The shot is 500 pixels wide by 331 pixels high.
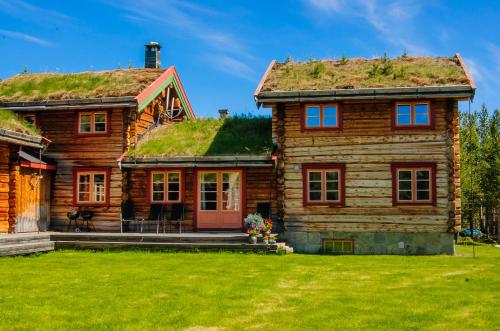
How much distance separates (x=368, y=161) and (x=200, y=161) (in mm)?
6201

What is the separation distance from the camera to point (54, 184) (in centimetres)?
2280

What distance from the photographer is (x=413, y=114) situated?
20156mm

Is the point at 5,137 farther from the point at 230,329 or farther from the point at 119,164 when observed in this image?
the point at 230,329

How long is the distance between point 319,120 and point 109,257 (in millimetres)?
8943

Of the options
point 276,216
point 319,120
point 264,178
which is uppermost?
point 319,120

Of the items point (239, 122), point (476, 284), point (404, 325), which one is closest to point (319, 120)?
point (239, 122)

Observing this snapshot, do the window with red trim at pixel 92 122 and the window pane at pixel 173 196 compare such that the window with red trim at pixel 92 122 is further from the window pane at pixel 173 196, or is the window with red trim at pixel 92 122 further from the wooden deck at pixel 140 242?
the wooden deck at pixel 140 242

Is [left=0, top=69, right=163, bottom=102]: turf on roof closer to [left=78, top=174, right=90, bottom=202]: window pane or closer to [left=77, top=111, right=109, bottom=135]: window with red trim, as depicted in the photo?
[left=77, top=111, right=109, bottom=135]: window with red trim

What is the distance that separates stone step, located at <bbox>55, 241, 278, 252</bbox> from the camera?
18.2 metres

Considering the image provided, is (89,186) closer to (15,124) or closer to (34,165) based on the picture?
(34,165)

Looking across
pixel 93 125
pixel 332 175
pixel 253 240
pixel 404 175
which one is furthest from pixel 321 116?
pixel 93 125

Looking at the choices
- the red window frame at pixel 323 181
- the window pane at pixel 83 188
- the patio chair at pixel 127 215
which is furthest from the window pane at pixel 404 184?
the window pane at pixel 83 188

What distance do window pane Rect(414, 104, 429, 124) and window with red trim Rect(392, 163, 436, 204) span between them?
157 centimetres

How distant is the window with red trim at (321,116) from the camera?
2059cm
